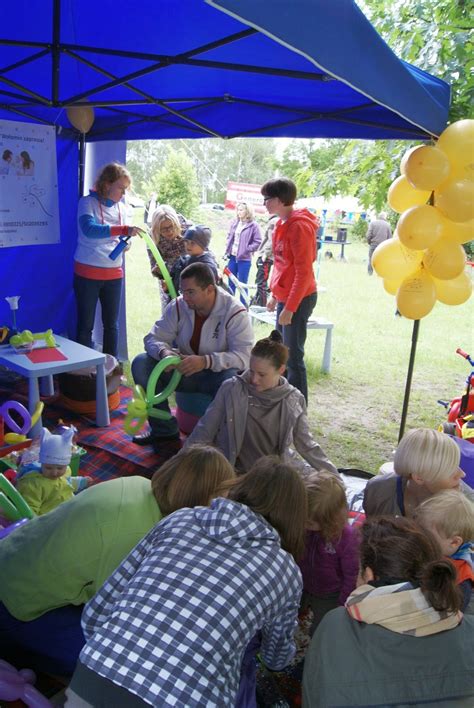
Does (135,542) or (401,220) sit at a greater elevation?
(401,220)

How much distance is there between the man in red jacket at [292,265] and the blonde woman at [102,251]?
1.04 metres

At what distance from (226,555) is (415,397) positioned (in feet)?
13.7

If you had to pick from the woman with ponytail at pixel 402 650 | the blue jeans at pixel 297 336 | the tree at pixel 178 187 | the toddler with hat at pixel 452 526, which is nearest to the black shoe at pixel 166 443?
the blue jeans at pixel 297 336

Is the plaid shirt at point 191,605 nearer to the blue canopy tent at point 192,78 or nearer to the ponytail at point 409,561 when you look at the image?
the ponytail at point 409,561

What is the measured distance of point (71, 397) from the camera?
13.1 feet

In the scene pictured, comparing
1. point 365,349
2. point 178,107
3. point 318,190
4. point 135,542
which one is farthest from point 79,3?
point 365,349

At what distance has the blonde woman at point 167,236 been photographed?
4.49 meters

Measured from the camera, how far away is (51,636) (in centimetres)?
166

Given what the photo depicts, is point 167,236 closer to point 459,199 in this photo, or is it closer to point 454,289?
point 454,289

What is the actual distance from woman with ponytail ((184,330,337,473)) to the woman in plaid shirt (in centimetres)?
124

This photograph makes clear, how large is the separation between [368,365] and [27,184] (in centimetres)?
372

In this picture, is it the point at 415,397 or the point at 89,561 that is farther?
the point at 415,397

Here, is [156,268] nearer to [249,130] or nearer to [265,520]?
[249,130]

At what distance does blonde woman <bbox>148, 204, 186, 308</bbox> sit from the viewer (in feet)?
14.7
